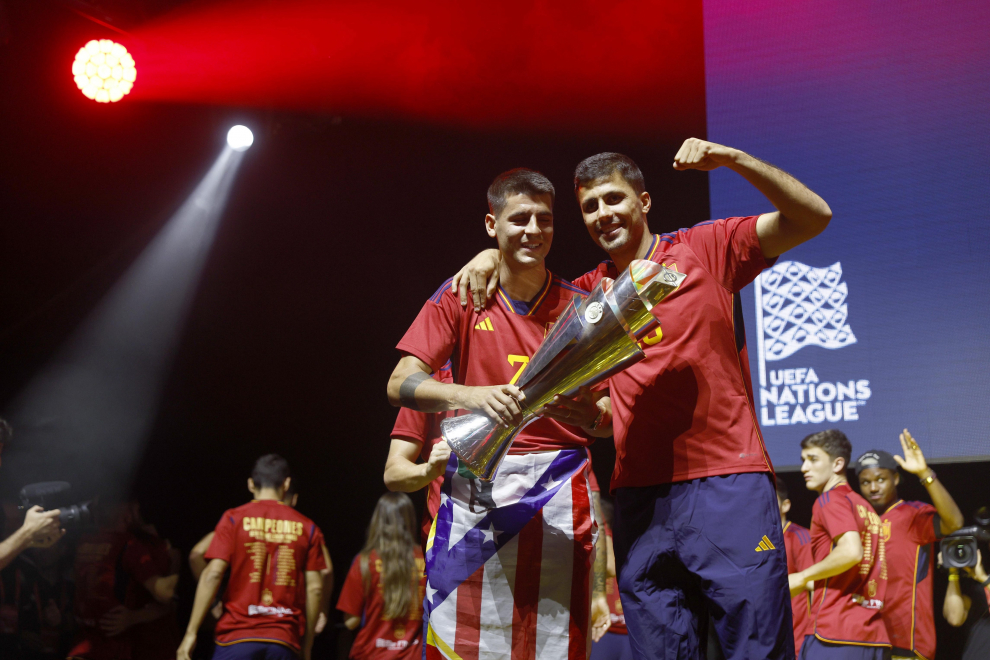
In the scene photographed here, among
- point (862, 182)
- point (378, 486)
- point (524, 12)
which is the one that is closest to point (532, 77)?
point (524, 12)

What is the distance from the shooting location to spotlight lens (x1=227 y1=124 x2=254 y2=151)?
6.92 metres

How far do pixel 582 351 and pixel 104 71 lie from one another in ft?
18.5

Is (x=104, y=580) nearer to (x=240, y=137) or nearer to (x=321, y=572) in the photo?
(x=321, y=572)

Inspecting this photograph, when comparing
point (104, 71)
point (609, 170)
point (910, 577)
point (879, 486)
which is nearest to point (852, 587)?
point (910, 577)

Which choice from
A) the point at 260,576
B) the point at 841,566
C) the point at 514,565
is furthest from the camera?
the point at 260,576

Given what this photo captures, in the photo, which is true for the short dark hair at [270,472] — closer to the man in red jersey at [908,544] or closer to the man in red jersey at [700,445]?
the man in red jersey at [700,445]

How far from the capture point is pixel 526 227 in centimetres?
236

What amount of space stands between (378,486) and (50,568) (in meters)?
4.06

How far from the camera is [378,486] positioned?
846cm

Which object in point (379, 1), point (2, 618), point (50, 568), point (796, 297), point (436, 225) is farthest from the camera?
point (436, 225)

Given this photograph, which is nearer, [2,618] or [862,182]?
[2,618]

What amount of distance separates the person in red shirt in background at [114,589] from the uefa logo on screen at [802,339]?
402cm

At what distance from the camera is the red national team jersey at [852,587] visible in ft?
14.8

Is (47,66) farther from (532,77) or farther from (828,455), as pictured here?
(828,455)
